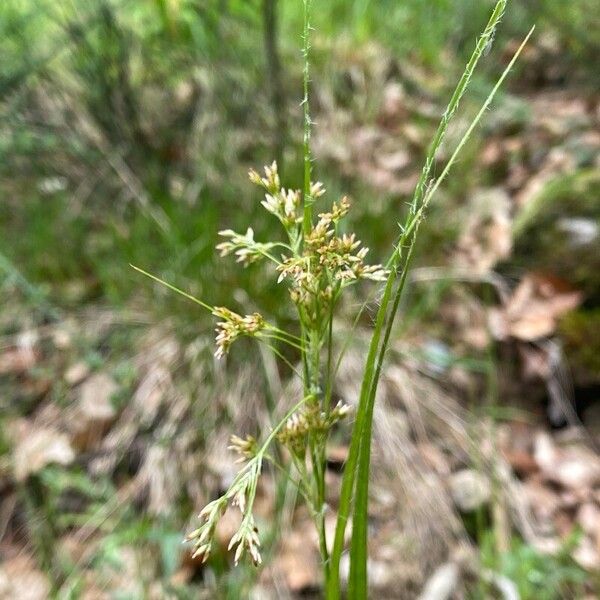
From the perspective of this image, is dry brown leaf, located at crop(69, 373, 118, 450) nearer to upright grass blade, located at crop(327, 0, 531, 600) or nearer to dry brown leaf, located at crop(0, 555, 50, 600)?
dry brown leaf, located at crop(0, 555, 50, 600)

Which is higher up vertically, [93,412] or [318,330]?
[318,330]

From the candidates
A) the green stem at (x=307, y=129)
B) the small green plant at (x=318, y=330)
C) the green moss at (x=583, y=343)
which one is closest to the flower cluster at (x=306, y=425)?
the small green plant at (x=318, y=330)

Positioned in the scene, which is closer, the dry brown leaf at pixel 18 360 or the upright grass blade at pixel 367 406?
the upright grass blade at pixel 367 406

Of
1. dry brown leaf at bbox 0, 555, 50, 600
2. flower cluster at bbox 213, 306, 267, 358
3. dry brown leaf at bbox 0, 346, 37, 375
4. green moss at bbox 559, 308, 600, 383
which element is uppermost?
flower cluster at bbox 213, 306, 267, 358

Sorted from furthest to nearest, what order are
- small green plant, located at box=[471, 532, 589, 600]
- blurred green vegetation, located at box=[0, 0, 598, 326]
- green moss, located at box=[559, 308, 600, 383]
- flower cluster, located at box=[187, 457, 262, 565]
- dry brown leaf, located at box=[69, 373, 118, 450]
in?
blurred green vegetation, located at box=[0, 0, 598, 326] → green moss, located at box=[559, 308, 600, 383] → dry brown leaf, located at box=[69, 373, 118, 450] → small green plant, located at box=[471, 532, 589, 600] → flower cluster, located at box=[187, 457, 262, 565]

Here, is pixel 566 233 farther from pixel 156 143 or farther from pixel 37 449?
pixel 37 449

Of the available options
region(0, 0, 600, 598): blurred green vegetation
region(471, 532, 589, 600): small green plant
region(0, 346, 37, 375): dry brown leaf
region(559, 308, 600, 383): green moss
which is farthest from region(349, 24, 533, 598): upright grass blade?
region(0, 346, 37, 375): dry brown leaf

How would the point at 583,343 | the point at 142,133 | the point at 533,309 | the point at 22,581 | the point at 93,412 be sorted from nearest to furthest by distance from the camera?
the point at 22,581, the point at 93,412, the point at 583,343, the point at 533,309, the point at 142,133

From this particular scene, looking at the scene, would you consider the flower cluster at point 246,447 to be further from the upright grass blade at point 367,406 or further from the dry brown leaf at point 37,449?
the dry brown leaf at point 37,449

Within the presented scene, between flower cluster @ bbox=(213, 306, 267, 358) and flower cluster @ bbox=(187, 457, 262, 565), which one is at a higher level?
flower cluster @ bbox=(213, 306, 267, 358)

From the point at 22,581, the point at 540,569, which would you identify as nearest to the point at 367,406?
the point at 540,569

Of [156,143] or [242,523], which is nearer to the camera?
[242,523]
